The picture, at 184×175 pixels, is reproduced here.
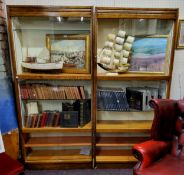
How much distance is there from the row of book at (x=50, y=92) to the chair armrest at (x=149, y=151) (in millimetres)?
884

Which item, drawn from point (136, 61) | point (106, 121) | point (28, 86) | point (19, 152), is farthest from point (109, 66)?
point (19, 152)

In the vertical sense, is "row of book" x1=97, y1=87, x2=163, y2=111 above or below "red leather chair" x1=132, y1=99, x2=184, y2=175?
above

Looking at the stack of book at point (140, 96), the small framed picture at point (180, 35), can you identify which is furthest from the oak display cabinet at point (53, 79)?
the small framed picture at point (180, 35)

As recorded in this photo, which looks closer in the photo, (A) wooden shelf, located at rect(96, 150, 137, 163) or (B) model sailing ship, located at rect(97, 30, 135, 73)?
(B) model sailing ship, located at rect(97, 30, 135, 73)

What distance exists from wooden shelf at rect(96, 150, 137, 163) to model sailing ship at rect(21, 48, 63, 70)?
1211 millimetres

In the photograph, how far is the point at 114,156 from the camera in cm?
234

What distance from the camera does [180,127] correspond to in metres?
1.81

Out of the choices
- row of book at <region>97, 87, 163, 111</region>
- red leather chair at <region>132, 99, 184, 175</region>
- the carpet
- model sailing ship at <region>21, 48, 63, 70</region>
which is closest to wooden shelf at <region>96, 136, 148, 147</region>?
the carpet

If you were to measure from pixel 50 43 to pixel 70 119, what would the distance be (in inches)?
36.6

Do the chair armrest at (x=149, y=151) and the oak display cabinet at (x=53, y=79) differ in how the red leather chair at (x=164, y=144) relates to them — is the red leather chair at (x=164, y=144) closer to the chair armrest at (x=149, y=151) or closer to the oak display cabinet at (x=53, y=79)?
the chair armrest at (x=149, y=151)

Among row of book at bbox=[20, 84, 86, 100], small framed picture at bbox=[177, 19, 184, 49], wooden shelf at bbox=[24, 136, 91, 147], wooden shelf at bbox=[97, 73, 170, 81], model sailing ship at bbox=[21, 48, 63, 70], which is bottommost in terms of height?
wooden shelf at bbox=[24, 136, 91, 147]

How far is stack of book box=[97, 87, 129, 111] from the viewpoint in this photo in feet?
7.28

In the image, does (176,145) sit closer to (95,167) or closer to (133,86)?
(133,86)

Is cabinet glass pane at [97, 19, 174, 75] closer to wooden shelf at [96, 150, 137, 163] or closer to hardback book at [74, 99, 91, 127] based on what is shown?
hardback book at [74, 99, 91, 127]
